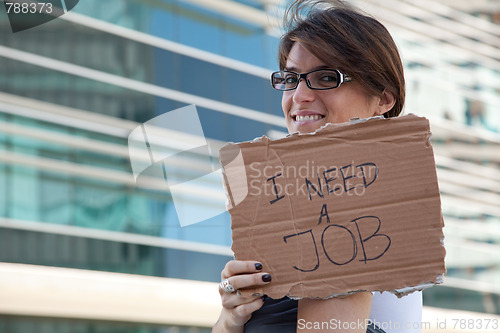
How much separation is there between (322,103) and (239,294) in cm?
56

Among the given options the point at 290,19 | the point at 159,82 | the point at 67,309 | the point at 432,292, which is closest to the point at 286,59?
the point at 290,19

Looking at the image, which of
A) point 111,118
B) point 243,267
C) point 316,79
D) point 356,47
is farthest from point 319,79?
point 111,118

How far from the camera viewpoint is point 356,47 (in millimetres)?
1932

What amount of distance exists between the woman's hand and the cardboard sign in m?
0.02

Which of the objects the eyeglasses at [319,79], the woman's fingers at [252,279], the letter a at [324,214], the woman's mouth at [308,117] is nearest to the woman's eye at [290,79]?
the eyeglasses at [319,79]

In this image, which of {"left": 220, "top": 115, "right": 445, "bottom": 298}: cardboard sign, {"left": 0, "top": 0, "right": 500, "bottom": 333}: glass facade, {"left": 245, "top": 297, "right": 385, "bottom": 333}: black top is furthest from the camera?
{"left": 0, "top": 0, "right": 500, "bottom": 333}: glass facade

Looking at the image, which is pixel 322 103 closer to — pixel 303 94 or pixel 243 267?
pixel 303 94

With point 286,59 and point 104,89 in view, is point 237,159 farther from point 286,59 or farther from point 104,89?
point 104,89

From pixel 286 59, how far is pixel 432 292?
18732 millimetres

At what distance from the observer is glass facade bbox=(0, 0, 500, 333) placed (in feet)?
46.9

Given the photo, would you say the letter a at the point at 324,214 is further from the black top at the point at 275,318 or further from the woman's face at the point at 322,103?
the woman's face at the point at 322,103

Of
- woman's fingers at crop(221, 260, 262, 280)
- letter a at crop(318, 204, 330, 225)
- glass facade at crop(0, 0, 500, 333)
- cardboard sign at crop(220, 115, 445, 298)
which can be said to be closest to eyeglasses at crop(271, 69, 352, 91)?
cardboard sign at crop(220, 115, 445, 298)

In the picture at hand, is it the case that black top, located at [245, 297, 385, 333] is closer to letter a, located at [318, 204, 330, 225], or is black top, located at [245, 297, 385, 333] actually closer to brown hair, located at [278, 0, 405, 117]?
letter a, located at [318, 204, 330, 225]

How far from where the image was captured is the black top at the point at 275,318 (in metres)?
1.71
